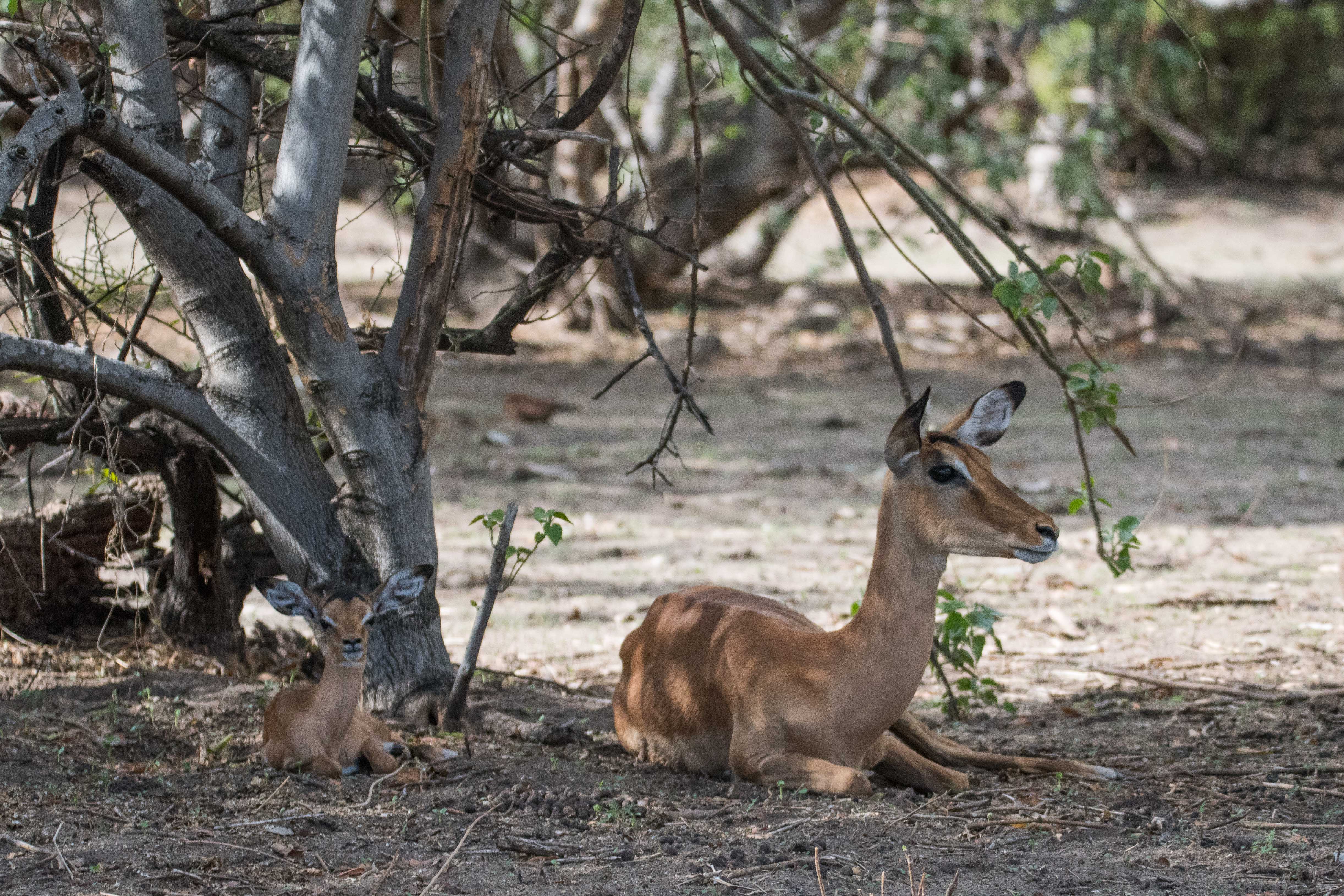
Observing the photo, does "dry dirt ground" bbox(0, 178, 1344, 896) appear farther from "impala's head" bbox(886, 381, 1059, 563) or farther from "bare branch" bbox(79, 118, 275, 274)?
"bare branch" bbox(79, 118, 275, 274)

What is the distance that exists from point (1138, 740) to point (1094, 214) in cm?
1089

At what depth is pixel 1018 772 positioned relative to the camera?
190 inches

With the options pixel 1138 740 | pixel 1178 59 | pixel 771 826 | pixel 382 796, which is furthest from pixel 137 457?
pixel 1178 59

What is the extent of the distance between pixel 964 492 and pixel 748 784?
118 cm

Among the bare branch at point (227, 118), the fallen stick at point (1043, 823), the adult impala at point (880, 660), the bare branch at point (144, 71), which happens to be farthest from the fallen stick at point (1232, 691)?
the bare branch at point (144, 71)

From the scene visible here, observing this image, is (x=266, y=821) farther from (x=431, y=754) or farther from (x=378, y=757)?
(x=431, y=754)

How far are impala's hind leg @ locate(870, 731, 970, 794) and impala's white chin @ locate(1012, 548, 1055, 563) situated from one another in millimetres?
802

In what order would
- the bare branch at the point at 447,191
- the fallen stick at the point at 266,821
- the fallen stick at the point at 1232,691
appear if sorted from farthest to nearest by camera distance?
1. the fallen stick at the point at 1232,691
2. the bare branch at the point at 447,191
3. the fallen stick at the point at 266,821

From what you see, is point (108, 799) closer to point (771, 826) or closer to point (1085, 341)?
point (771, 826)

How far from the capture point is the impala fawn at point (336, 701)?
4570 mm

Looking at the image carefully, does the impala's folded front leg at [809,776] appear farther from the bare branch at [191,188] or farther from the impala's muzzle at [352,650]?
the bare branch at [191,188]

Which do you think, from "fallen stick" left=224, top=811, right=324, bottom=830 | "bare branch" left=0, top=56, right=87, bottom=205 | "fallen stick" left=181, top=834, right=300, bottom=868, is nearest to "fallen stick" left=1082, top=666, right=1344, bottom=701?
"fallen stick" left=224, top=811, right=324, bottom=830

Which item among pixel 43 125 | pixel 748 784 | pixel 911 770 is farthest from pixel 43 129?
pixel 911 770

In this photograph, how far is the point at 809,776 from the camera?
14.5 feet
